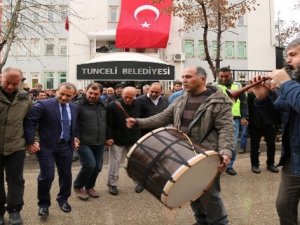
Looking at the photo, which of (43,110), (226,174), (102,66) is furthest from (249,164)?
(102,66)

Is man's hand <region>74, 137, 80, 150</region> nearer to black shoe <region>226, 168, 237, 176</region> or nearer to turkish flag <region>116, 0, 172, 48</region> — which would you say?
Answer: black shoe <region>226, 168, 237, 176</region>

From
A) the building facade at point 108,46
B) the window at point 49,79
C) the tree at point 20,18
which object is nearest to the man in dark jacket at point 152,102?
the tree at point 20,18

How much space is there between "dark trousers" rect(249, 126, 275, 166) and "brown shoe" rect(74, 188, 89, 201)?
332cm

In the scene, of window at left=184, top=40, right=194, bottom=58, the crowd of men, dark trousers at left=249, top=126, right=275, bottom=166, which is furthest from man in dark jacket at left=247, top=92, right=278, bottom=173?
window at left=184, top=40, right=194, bottom=58

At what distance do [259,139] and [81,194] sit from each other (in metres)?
3.68

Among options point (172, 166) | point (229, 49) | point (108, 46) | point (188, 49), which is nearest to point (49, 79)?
point (108, 46)

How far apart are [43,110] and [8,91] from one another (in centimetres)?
53

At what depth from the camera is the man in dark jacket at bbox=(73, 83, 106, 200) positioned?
6172 mm

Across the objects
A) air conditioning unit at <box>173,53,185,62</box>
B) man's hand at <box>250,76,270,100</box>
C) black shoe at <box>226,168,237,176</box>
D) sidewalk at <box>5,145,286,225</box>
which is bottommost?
sidewalk at <box>5,145,286,225</box>

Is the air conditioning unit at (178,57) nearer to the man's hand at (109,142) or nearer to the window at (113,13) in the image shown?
the window at (113,13)

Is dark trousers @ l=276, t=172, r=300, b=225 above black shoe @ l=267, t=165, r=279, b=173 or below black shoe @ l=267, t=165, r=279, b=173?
above

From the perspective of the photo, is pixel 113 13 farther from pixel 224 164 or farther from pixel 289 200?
pixel 289 200

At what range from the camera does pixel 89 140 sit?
6219mm

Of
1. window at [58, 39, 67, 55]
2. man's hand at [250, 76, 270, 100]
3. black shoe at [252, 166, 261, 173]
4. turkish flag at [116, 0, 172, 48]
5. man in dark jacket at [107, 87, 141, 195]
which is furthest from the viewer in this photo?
window at [58, 39, 67, 55]
